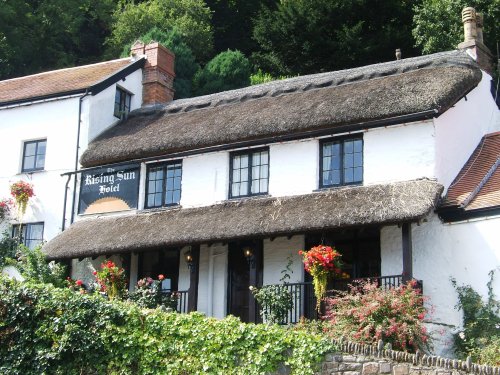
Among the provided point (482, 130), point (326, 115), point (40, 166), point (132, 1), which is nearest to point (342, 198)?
point (326, 115)

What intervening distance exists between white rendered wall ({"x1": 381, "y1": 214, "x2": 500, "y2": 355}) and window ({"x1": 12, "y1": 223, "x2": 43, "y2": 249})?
10608 mm

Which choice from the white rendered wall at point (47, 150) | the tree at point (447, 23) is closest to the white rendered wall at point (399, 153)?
the white rendered wall at point (47, 150)

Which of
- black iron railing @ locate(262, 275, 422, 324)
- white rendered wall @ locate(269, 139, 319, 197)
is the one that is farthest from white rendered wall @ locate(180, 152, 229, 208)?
black iron railing @ locate(262, 275, 422, 324)

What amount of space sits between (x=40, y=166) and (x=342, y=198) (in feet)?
34.2

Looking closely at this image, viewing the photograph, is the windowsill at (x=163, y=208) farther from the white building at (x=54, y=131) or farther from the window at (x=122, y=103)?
A: the window at (x=122, y=103)

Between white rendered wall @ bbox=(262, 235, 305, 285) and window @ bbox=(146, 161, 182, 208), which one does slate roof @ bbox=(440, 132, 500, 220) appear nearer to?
white rendered wall @ bbox=(262, 235, 305, 285)

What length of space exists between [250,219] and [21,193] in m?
8.10

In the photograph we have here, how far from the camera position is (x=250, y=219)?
62.1 feet

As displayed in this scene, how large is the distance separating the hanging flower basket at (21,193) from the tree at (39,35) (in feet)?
52.3

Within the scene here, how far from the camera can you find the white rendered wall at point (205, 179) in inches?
823

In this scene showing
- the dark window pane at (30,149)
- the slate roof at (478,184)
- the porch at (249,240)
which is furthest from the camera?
the dark window pane at (30,149)

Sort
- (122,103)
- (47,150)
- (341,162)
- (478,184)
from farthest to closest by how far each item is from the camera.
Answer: (122,103) < (47,150) < (341,162) < (478,184)

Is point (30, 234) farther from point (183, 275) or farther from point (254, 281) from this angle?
point (254, 281)

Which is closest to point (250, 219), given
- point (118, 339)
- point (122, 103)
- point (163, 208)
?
point (163, 208)
